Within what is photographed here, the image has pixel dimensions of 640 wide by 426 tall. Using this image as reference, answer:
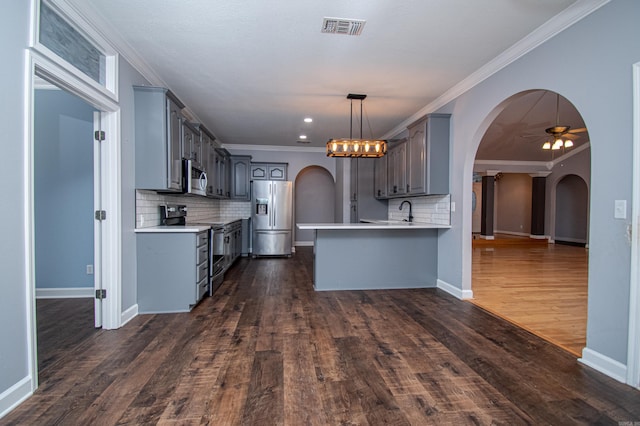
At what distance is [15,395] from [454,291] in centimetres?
426

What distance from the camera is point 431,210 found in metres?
4.89

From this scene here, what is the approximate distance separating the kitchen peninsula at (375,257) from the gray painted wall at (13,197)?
2.99m

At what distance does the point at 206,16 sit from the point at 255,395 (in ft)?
9.48

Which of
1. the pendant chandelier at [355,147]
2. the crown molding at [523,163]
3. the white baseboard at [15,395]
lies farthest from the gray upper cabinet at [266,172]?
the crown molding at [523,163]

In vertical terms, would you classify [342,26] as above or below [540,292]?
above

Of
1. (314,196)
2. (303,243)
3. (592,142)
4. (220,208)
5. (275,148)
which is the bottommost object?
(303,243)

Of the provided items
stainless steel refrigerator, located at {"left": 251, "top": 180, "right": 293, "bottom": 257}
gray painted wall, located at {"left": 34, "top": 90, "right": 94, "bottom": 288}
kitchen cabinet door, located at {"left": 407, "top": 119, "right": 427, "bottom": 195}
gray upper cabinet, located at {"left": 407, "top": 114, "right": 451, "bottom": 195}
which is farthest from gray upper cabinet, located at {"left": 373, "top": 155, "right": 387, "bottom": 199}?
gray painted wall, located at {"left": 34, "top": 90, "right": 94, "bottom": 288}

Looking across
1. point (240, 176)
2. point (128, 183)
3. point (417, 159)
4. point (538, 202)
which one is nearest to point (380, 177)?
point (417, 159)

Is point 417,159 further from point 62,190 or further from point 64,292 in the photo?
point 64,292

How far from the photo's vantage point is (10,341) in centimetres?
179

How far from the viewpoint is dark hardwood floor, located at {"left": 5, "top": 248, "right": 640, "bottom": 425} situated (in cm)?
172

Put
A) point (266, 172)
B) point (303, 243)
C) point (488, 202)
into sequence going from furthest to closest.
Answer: point (488, 202)
point (303, 243)
point (266, 172)

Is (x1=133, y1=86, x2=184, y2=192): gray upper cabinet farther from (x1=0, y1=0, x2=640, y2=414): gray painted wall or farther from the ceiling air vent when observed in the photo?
the ceiling air vent

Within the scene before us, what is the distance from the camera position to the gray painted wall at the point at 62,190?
→ 3.84 m
